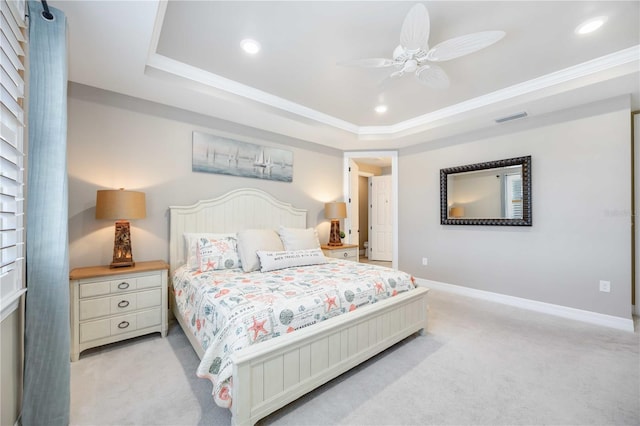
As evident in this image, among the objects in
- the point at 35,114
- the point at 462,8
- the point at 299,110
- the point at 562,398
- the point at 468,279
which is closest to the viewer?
the point at 35,114

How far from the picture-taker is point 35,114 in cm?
139

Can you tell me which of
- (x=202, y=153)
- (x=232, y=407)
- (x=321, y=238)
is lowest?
(x=232, y=407)

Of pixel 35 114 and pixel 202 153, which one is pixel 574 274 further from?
pixel 35 114

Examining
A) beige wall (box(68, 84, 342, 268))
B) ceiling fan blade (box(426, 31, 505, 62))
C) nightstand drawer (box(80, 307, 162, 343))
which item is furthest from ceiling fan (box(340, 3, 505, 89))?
nightstand drawer (box(80, 307, 162, 343))

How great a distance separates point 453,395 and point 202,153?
10.9 ft

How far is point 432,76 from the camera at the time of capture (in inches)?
89.6

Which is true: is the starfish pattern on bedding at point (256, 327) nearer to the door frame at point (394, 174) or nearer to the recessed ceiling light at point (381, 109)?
the recessed ceiling light at point (381, 109)

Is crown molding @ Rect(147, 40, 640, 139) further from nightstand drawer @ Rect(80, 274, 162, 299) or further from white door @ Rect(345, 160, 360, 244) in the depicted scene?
nightstand drawer @ Rect(80, 274, 162, 299)

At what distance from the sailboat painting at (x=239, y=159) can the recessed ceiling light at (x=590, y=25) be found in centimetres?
320

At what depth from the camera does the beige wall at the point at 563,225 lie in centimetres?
285

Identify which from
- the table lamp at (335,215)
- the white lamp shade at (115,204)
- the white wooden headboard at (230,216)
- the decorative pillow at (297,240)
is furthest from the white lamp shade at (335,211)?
the white lamp shade at (115,204)

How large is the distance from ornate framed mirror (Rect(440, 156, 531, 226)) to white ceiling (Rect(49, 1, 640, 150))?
62 centimetres

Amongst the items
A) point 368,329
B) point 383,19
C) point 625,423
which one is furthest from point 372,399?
point 383,19

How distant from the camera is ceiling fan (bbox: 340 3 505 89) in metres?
1.69
